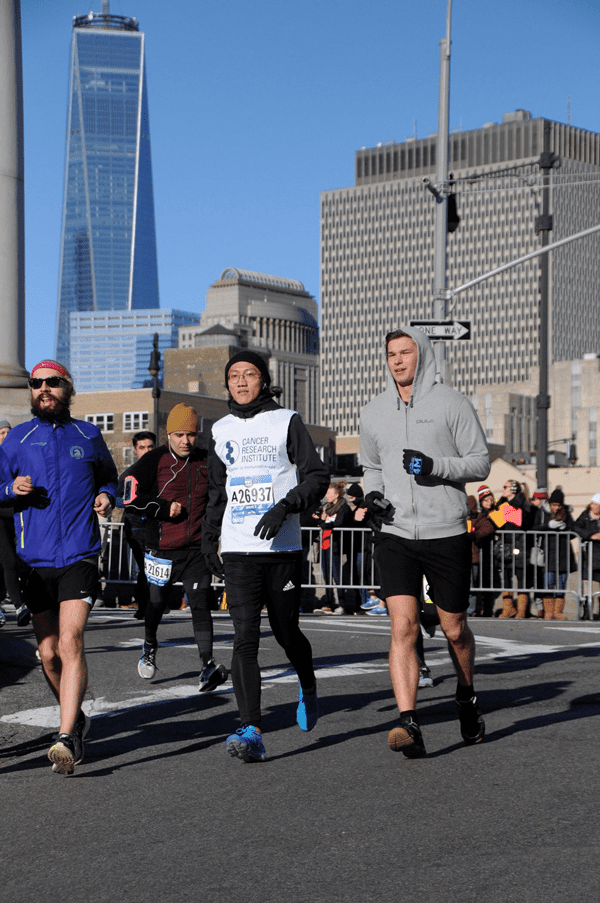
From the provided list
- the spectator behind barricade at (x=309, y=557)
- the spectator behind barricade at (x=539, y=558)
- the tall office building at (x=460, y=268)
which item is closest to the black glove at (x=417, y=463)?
the spectator behind barricade at (x=309, y=557)

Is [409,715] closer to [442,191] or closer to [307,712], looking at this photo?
[307,712]

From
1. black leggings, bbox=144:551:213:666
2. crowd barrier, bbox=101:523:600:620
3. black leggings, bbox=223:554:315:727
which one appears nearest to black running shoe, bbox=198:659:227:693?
black leggings, bbox=144:551:213:666

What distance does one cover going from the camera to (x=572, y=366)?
161 m

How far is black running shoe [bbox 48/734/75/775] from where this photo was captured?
18.6 feet

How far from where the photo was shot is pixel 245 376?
642 centimetres

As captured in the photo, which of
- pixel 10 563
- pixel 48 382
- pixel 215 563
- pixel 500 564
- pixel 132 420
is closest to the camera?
pixel 48 382

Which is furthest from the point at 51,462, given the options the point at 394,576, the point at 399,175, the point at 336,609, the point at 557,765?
the point at 399,175

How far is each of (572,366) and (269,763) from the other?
15916 centimetres

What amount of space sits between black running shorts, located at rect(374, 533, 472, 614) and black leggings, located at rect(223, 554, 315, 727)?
18.3 inches

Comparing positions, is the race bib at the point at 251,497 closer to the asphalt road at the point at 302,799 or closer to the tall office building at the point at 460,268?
the asphalt road at the point at 302,799

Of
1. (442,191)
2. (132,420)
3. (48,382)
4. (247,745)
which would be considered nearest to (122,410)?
(132,420)

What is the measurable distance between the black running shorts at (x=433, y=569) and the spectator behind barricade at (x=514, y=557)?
11.2 m

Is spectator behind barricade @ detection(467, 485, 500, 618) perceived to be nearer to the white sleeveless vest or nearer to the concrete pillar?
the concrete pillar

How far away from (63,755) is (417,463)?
209cm
